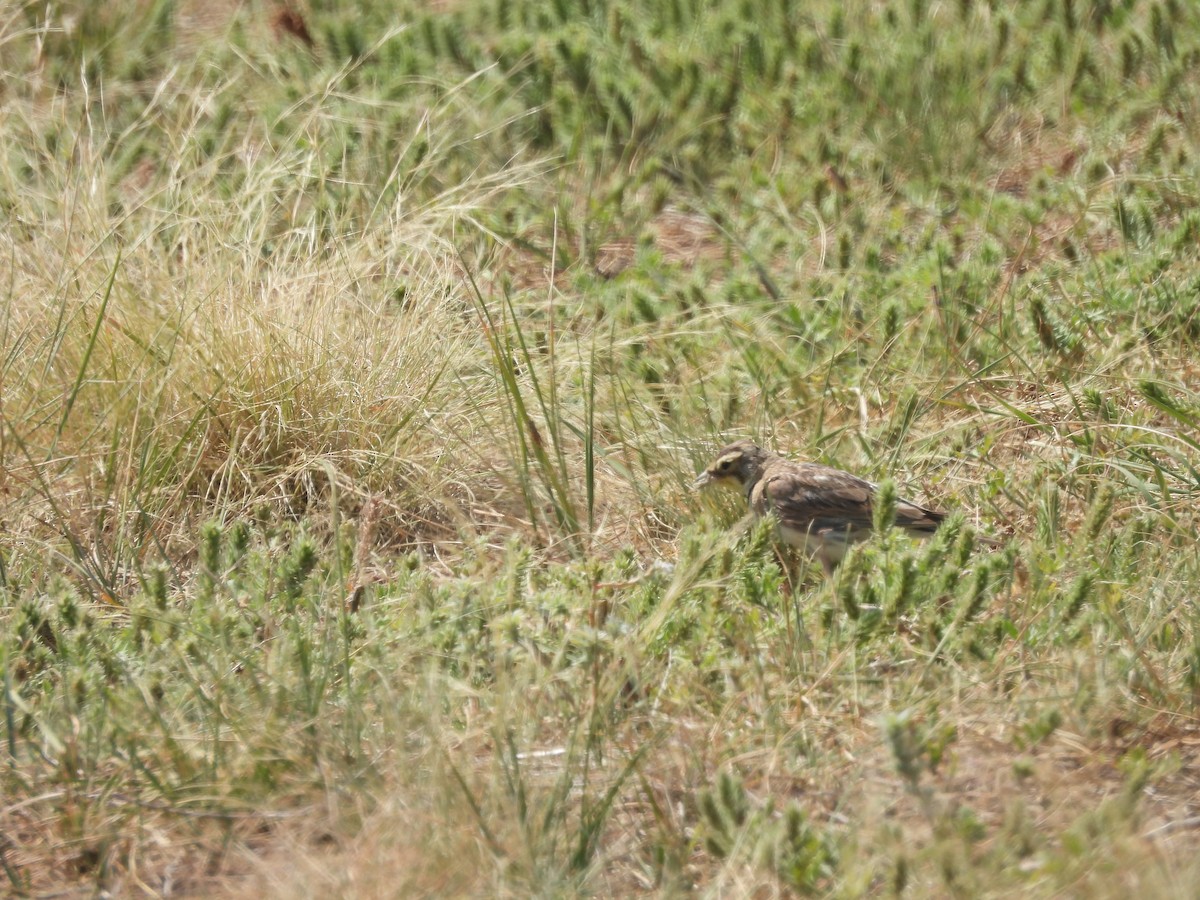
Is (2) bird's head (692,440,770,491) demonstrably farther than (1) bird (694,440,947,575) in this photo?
Yes

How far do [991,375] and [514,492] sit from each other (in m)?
1.75

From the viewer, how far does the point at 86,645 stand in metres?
3.65

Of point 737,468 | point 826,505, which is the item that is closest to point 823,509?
point 826,505

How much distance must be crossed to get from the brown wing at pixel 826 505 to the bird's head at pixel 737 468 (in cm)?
14

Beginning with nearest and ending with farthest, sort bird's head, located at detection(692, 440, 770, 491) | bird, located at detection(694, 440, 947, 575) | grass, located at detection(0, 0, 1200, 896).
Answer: grass, located at detection(0, 0, 1200, 896) → bird, located at detection(694, 440, 947, 575) → bird's head, located at detection(692, 440, 770, 491)

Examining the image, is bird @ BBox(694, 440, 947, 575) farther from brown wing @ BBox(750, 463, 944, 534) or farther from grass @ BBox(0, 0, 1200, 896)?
grass @ BBox(0, 0, 1200, 896)

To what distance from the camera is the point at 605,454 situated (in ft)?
15.6

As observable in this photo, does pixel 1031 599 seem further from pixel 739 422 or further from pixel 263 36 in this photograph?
pixel 263 36

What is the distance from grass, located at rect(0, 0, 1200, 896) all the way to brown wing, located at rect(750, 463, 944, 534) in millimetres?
154

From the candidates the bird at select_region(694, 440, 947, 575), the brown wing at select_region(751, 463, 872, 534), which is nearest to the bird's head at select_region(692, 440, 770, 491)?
the bird at select_region(694, 440, 947, 575)

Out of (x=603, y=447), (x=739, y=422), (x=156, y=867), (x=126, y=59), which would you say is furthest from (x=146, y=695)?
(x=126, y=59)

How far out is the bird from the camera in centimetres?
423

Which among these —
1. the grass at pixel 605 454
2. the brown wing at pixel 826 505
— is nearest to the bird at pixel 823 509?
the brown wing at pixel 826 505

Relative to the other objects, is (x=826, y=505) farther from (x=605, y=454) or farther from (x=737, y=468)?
(x=605, y=454)
